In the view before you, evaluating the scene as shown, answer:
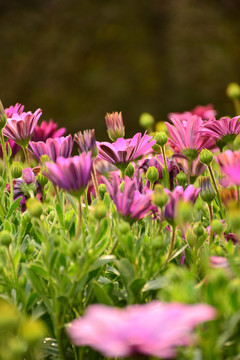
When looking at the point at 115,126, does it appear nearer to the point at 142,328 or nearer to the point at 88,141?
the point at 88,141

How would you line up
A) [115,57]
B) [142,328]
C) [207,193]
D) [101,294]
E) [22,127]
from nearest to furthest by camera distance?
[142,328], [101,294], [207,193], [22,127], [115,57]

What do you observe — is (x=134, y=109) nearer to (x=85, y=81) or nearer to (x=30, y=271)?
(x=85, y=81)

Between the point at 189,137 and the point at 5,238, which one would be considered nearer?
the point at 5,238

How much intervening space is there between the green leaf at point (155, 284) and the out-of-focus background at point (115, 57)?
106 inches

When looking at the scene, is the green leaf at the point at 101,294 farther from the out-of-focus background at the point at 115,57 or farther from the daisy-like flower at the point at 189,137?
the out-of-focus background at the point at 115,57

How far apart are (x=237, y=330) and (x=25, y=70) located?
118 inches

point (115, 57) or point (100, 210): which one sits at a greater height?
point (100, 210)

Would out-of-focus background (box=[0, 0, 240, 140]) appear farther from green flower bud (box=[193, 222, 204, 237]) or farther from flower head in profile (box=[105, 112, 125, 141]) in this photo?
green flower bud (box=[193, 222, 204, 237])

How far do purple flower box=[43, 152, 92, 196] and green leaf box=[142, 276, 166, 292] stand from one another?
0.44 feet

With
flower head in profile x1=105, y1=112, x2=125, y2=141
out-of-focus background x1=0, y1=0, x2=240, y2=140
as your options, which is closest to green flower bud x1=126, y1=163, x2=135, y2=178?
flower head in profile x1=105, y1=112, x2=125, y2=141

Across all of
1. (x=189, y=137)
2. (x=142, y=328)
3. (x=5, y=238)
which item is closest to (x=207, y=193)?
(x=189, y=137)

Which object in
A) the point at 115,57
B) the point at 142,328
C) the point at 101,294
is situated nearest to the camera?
the point at 142,328

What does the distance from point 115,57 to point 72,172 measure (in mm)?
2783

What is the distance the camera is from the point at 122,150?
86cm
